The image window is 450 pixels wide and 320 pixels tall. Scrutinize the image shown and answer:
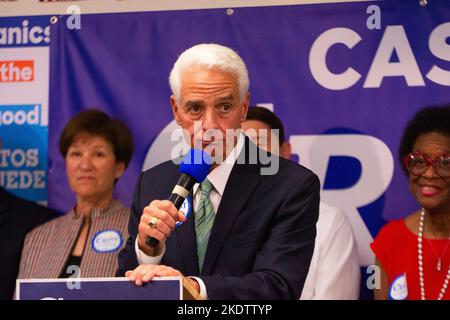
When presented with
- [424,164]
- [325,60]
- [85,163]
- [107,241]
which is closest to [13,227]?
[85,163]

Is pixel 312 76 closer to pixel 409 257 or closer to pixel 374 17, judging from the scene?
pixel 374 17

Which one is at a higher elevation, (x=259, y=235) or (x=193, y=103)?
(x=193, y=103)

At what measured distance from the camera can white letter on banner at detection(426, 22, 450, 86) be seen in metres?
4.52

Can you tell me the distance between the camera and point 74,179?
15.9 feet

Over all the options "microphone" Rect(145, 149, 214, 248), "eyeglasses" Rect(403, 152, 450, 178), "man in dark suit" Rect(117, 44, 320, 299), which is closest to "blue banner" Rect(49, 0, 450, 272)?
"eyeglasses" Rect(403, 152, 450, 178)

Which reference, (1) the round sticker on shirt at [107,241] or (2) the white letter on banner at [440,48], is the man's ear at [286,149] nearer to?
(2) the white letter on banner at [440,48]

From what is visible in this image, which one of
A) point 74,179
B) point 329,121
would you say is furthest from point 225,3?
point 74,179

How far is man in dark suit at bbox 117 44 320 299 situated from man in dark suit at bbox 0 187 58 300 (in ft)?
Answer: 6.47

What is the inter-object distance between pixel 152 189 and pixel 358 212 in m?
1.93

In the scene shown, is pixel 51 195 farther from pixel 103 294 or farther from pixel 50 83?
pixel 103 294

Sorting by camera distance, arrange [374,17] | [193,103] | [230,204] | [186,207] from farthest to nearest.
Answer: [374,17] < [193,103] < [230,204] < [186,207]

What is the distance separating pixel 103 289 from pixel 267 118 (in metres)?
2.41

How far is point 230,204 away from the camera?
278 cm

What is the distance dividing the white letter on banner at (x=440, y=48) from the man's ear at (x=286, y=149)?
790 mm
